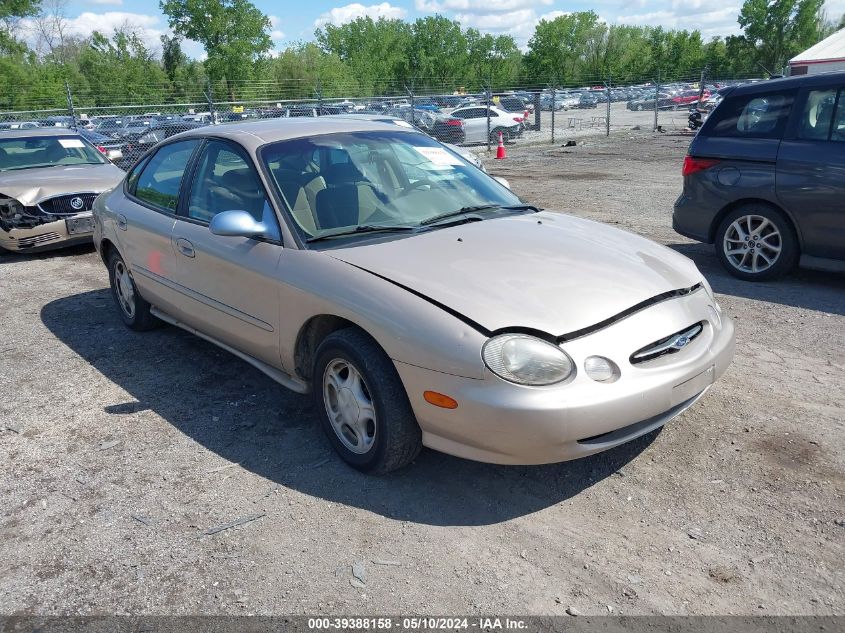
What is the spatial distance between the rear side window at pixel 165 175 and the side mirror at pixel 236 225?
1.13 m

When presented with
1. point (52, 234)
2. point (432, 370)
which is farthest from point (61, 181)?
point (432, 370)

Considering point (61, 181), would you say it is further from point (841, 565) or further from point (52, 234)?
point (841, 565)

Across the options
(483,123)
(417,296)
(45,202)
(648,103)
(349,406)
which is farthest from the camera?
(648,103)

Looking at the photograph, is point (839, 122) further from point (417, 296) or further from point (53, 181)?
point (53, 181)

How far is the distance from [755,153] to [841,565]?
4.45m

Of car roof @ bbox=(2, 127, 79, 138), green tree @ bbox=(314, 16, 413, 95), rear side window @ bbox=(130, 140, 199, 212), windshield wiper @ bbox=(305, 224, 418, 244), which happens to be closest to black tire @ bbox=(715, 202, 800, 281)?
windshield wiper @ bbox=(305, 224, 418, 244)

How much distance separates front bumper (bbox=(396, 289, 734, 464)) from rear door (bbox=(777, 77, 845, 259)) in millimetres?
3345

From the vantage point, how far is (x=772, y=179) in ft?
20.1

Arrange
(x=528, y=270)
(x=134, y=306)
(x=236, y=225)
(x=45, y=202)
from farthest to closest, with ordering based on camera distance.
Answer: (x=45, y=202), (x=134, y=306), (x=236, y=225), (x=528, y=270)

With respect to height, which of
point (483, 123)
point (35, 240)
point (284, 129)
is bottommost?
point (35, 240)

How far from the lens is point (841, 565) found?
2732 mm

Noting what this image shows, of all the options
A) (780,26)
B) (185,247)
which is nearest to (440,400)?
(185,247)

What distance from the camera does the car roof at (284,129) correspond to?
431 centimetres

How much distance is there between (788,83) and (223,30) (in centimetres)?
6609
